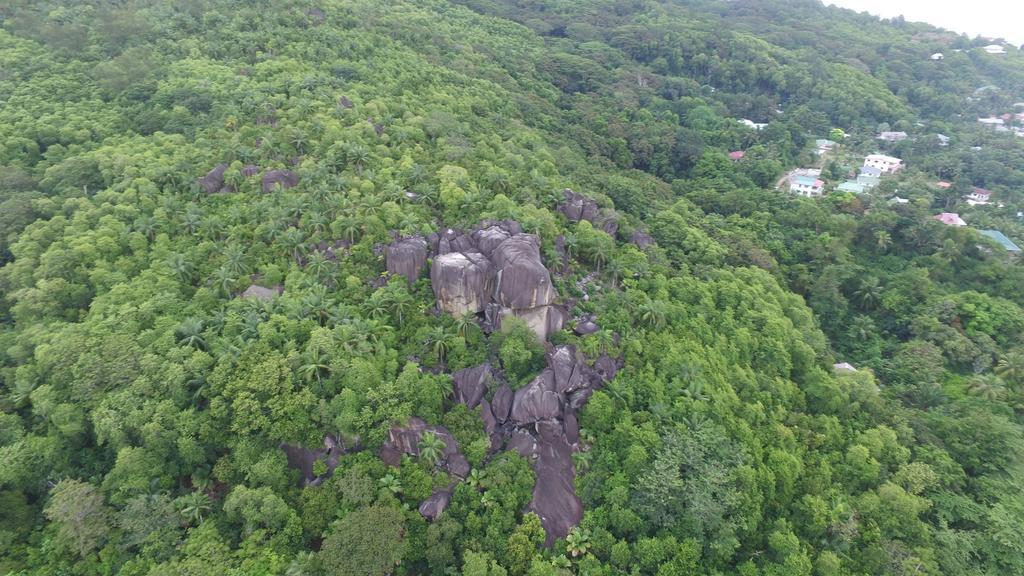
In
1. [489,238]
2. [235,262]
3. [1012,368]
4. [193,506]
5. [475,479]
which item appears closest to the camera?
[193,506]

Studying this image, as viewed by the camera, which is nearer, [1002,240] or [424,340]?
[424,340]

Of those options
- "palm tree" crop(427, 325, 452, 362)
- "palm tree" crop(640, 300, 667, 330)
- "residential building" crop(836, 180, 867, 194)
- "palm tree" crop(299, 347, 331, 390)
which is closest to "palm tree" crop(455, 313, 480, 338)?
"palm tree" crop(427, 325, 452, 362)

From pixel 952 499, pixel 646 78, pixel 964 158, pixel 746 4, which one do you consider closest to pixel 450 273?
pixel 952 499

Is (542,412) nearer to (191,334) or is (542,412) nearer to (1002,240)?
(191,334)

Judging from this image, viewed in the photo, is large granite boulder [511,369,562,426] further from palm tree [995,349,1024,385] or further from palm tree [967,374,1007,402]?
palm tree [995,349,1024,385]

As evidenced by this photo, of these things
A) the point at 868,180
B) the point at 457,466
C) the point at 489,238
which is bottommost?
the point at 457,466

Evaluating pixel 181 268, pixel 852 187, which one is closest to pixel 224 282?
pixel 181 268

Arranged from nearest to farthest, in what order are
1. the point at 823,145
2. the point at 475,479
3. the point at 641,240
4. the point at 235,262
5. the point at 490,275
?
the point at 475,479, the point at 490,275, the point at 235,262, the point at 641,240, the point at 823,145

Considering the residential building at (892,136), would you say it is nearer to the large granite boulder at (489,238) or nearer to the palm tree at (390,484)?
the large granite boulder at (489,238)
